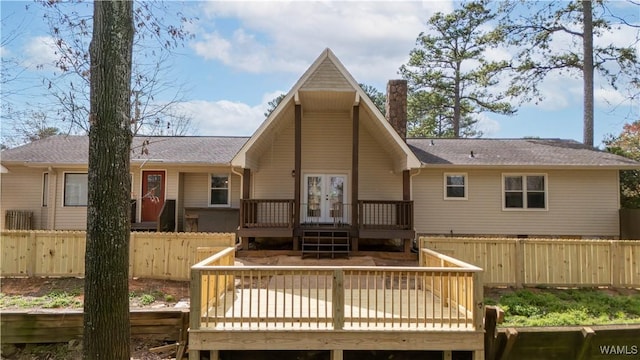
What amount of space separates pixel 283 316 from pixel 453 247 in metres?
4.95

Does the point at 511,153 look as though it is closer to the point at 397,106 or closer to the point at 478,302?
the point at 397,106

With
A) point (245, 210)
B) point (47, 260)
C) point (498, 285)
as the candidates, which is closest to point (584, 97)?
point (498, 285)

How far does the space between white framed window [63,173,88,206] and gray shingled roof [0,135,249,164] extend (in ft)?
2.34

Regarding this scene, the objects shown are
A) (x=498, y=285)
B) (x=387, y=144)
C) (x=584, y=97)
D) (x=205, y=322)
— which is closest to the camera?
(x=205, y=322)

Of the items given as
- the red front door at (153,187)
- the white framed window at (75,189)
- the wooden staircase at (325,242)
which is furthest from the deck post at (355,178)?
the white framed window at (75,189)

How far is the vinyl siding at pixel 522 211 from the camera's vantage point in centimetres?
1320

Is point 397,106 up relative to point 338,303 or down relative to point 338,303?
up

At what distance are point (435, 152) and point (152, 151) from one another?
10969 mm

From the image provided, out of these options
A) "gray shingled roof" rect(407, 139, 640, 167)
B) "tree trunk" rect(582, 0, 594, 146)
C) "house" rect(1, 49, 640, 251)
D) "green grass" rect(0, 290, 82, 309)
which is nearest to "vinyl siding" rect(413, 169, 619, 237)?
"house" rect(1, 49, 640, 251)

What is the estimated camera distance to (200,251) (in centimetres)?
782

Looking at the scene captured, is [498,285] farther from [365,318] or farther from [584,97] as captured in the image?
[584,97]

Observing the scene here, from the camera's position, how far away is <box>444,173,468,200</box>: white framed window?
1353 cm

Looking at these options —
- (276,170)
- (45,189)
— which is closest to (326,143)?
(276,170)

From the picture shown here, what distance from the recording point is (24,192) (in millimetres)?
13836
